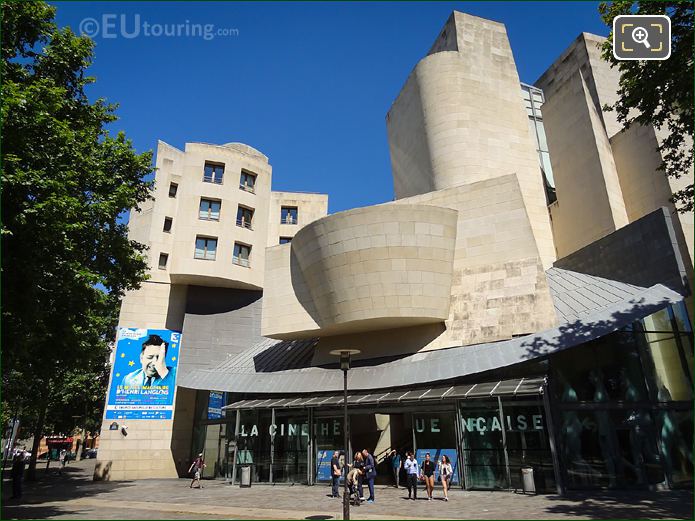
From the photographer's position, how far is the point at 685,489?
19.0m

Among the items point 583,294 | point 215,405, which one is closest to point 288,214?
point 215,405

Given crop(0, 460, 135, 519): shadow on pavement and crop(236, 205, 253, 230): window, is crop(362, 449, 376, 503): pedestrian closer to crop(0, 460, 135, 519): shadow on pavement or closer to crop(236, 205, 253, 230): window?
crop(0, 460, 135, 519): shadow on pavement

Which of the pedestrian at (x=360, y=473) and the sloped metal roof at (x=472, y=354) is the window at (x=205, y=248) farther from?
the pedestrian at (x=360, y=473)

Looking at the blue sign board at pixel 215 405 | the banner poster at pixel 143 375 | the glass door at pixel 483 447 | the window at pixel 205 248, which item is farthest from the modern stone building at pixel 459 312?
the banner poster at pixel 143 375

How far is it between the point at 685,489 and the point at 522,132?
27.6 meters

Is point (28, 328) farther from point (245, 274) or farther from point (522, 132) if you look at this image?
point (522, 132)

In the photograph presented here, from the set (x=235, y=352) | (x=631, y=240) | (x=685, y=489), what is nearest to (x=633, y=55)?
(x=631, y=240)

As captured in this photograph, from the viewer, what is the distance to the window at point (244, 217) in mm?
37812

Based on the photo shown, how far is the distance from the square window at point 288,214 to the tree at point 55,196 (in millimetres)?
22885

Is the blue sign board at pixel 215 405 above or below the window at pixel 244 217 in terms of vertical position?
below

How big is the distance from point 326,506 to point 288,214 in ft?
104

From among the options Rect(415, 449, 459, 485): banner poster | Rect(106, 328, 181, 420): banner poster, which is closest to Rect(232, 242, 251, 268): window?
Rect(106, 328, 181, 420): banner poster

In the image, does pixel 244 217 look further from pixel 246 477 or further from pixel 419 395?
pixel 419 395

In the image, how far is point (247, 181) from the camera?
1542 inches
